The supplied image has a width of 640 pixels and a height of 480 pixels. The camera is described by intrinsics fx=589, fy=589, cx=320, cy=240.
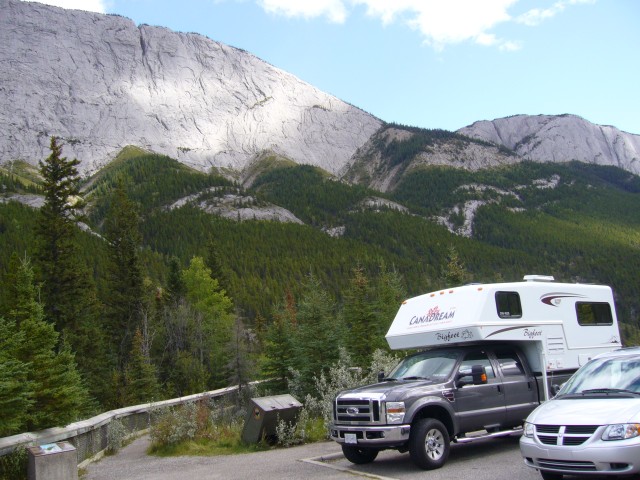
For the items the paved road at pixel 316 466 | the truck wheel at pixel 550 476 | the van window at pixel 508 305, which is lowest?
the paved road at pixel 316 466

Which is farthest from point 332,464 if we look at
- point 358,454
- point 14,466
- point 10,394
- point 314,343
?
point 314,343

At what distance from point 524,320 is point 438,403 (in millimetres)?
3306

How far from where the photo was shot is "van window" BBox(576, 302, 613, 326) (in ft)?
46.3

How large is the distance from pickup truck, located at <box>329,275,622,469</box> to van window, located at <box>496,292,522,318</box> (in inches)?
0.9

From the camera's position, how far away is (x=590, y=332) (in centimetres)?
1413

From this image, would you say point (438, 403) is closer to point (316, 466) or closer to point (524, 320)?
point (316, 466)

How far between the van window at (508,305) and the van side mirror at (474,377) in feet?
5.15

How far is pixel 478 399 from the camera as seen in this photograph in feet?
37.6

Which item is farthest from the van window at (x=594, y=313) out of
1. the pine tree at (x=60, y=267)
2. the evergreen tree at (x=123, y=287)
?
the evergreen tree at (x=123, y=287)

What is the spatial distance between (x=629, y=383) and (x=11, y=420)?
1012cm

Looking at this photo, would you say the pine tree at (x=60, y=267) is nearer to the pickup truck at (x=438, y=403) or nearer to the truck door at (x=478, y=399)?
the pickup truck at (x=438, y=403)

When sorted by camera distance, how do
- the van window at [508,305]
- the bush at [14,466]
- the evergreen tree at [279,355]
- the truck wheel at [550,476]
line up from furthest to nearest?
the evergreen tree at [279,355]
the van window at [508,305]
the bush at [14,466]
the truck wheel at [550,476]

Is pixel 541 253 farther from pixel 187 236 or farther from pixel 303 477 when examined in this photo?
pixel 303 477

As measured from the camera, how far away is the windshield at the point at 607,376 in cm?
835
